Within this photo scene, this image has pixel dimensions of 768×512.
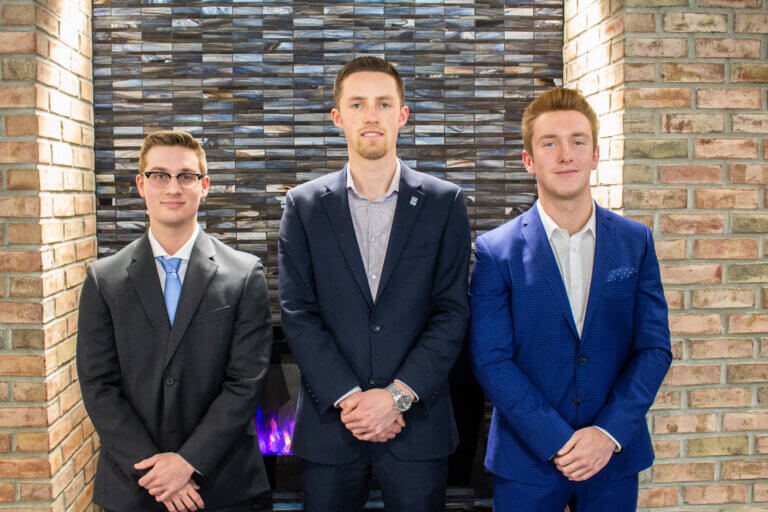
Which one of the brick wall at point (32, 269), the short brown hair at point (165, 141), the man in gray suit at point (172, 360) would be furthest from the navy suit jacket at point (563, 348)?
the brick wall at point (32, 269)

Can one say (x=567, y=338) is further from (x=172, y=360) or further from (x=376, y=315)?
(x=172, y=360)

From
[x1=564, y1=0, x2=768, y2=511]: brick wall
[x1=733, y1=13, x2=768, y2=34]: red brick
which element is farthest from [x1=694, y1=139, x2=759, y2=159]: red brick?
[x1=733, y1=13, x2=768, y2=34]: red brick

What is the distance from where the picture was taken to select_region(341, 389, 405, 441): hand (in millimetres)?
2008

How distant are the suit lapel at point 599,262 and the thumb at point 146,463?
4.93ft

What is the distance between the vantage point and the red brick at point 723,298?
2629mm

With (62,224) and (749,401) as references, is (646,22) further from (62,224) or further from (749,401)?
(62,224)

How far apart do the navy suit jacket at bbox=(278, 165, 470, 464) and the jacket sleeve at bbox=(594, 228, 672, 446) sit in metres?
0.56

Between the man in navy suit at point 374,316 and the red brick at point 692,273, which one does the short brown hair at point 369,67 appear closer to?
the man in navy suit at point 374,316

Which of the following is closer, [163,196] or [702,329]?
[163,196]

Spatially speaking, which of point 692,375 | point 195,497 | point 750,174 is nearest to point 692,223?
point 750,174

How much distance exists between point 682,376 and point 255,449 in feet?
6.02

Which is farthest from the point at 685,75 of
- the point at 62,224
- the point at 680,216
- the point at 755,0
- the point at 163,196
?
the point at 62,224

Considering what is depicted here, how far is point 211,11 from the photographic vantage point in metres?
3.02

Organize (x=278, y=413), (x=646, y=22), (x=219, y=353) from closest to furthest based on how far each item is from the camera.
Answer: (x=219, y=353), (x=646, y=22), (x=278, y=413)
